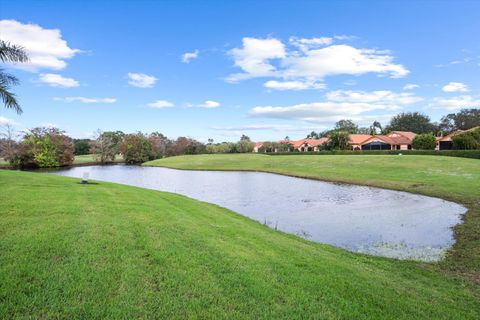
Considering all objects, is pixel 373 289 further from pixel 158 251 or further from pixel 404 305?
pixel 158 251

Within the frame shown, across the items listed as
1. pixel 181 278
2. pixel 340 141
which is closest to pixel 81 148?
pixel 340 141

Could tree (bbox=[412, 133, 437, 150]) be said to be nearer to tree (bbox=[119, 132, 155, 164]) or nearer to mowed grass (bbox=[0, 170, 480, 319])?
tree (bbox=[119, 132, 155, 164])

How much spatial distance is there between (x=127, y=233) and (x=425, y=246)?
9556 mm

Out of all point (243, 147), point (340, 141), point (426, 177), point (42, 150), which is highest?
point (340, 141)

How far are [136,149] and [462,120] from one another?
3846 inches

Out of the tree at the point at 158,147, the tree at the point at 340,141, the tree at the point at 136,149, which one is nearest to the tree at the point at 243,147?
the tree at the point at 158,147

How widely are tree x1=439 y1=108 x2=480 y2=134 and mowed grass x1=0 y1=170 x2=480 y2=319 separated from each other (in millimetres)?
108437

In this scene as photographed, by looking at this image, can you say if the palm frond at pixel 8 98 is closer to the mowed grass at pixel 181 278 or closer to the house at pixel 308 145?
the mowed grass at pixel 181 278

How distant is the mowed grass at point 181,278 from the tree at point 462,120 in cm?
10844

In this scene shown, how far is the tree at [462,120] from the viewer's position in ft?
320

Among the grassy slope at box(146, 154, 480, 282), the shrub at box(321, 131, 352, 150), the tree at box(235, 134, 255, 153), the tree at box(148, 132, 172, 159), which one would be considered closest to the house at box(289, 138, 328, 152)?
the tree at box(235, 134, 255, 153)

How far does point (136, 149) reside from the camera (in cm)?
8025

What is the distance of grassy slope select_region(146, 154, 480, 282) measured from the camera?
978 cm

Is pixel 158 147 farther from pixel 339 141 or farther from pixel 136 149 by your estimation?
pixel 339 141
